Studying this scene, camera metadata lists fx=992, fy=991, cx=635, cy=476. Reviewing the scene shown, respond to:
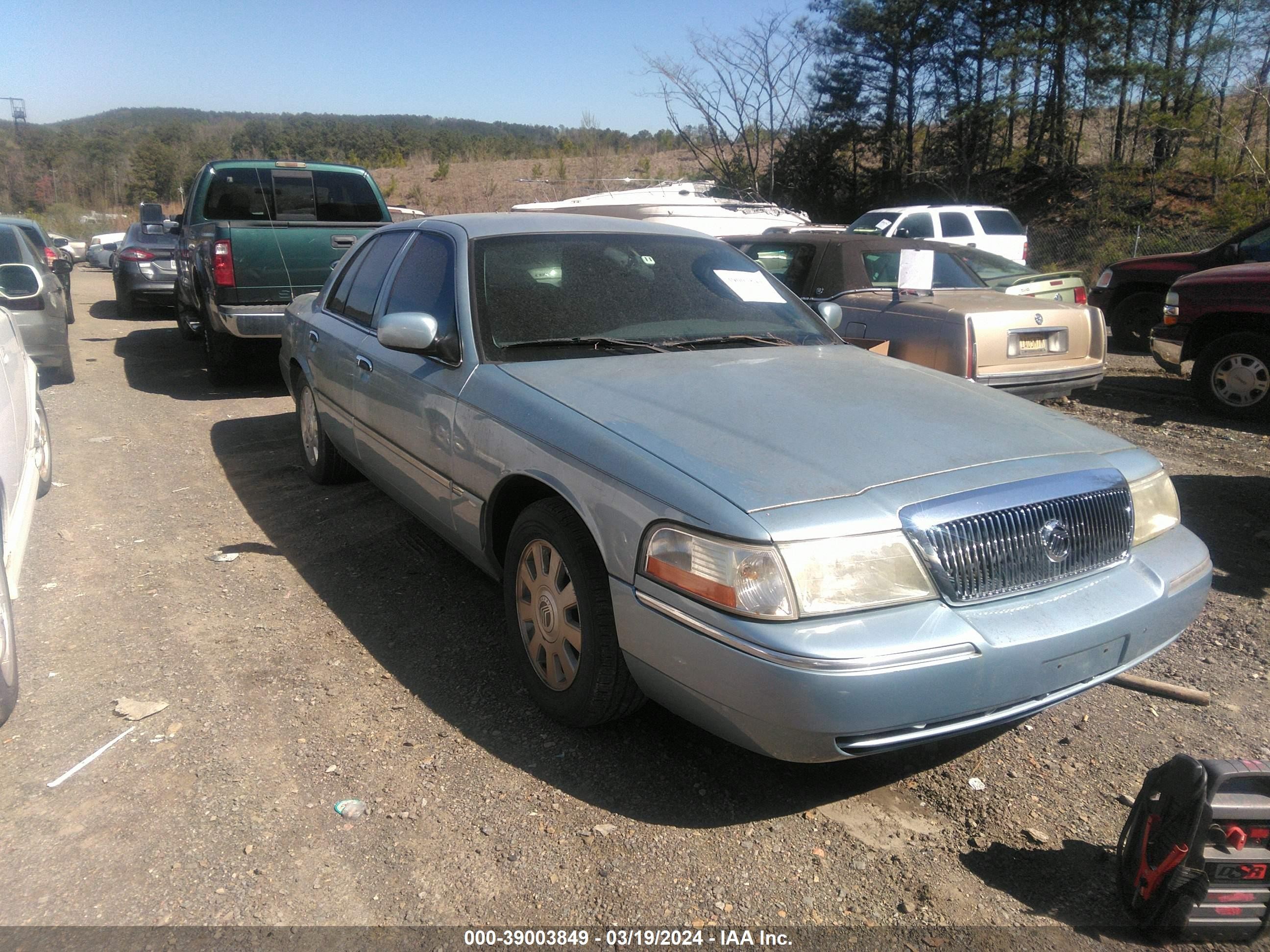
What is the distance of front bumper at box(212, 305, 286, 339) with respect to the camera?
846cm

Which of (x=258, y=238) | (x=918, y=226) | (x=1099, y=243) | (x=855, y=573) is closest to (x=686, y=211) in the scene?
(x=918, y=226)

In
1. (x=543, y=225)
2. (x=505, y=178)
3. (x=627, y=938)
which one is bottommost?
(x=627, y=938)

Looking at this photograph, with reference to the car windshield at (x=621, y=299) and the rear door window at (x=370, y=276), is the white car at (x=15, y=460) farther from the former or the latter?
the car windshield at (x=621, y=299)

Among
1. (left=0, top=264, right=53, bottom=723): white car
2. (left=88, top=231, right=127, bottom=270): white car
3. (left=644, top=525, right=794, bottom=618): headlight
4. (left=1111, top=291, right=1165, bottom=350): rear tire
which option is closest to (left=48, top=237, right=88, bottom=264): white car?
(left=88, top=231, right=127, bottom=270): white car

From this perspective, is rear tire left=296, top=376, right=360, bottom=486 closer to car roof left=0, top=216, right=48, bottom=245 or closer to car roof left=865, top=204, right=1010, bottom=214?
car roof left=0, top=216, right=48, bottom=245

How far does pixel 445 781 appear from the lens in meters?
3.06

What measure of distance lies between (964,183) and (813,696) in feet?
80.5

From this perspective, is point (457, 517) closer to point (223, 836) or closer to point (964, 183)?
point (223, 836)

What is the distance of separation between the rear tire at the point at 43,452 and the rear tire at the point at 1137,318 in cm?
1068

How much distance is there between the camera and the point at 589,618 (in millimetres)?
2959

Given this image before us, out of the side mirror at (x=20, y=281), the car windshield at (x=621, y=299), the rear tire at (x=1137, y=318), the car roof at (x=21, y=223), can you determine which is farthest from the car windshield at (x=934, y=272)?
the car roof at (x=21, y=223)

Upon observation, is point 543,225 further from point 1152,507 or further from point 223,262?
point 223,262

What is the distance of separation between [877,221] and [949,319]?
31.5 ft

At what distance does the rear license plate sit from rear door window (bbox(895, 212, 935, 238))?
8.71 m
